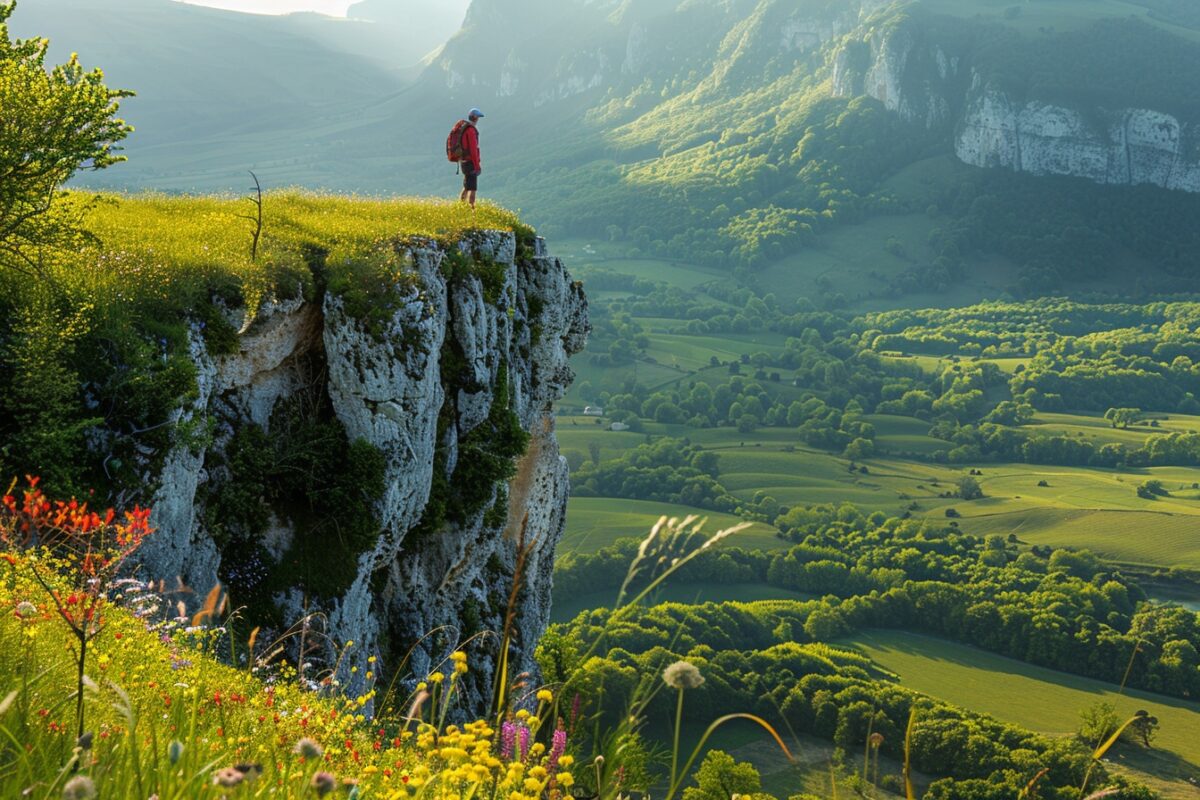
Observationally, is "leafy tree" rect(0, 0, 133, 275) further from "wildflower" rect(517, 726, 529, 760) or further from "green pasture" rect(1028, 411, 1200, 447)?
"green pasture" rect(1028, 411, 1200, 447)

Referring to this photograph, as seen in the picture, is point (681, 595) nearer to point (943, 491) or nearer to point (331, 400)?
point (943, 491)

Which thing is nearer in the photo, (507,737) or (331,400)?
(507,737)

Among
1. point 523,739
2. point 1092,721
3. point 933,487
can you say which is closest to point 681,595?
point 1092,721

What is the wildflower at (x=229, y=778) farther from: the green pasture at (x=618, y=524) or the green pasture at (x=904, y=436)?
the green pasture at (x=904, y=436)

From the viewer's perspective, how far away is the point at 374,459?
1984 centimetres

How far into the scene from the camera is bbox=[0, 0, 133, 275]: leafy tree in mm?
13773

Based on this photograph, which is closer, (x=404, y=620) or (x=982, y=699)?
(x=404, y=620)

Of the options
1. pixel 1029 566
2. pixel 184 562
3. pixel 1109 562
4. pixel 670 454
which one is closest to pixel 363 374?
pixel 184 562

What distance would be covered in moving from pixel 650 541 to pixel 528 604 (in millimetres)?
24705

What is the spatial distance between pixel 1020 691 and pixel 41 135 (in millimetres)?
90633

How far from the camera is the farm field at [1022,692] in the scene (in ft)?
247

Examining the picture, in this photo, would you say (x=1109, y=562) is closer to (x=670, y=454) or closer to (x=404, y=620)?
(x=670, y=454)

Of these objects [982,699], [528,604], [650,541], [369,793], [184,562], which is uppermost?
[650,541]

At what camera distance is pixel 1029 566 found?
384 ft
